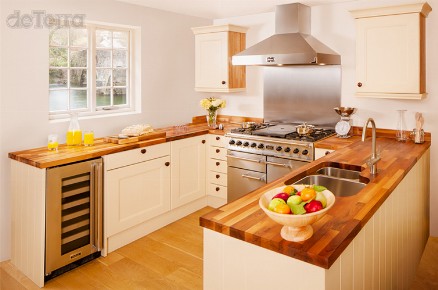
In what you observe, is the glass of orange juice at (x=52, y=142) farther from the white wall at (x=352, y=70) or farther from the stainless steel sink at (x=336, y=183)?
the white wall at (x=352, y=70)

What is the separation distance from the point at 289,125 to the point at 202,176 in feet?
3.99

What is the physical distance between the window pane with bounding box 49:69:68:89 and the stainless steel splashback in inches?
91.9

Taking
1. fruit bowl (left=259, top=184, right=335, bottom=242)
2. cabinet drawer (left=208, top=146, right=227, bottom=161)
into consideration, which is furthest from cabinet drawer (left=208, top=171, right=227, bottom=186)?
fruit bowl (left=259, top=184, right=335, bottom=242)

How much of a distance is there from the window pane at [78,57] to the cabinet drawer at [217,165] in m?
1.79

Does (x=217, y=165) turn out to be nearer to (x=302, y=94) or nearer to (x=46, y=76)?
(x=302, y=94)

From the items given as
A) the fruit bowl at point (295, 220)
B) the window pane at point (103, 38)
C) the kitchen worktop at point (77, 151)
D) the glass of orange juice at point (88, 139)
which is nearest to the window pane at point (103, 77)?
the window pane at point (103, 38)

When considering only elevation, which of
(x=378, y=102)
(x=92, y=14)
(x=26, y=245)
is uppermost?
(x=92, y=14)

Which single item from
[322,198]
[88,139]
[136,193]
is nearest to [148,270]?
[136,193]

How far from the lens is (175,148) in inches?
163

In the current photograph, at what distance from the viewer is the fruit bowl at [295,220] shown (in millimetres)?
1449

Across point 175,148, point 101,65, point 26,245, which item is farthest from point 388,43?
point 26,245

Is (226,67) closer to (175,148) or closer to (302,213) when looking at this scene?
(175,148)

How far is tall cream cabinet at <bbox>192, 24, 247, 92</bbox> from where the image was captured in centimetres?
462

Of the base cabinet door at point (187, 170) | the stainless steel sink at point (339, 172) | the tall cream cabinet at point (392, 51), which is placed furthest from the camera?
the base cabinet door at point (187, 170)
